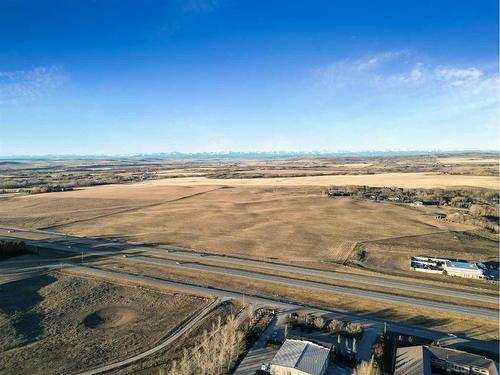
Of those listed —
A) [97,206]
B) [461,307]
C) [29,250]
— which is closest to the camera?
[461,307]

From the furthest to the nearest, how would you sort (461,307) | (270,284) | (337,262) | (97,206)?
1. (97,206)
2. (337,262)
3. (270,284)
4. (461,307)

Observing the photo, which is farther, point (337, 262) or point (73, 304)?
point (337, 262)

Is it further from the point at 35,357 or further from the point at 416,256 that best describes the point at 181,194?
the point at 35,357

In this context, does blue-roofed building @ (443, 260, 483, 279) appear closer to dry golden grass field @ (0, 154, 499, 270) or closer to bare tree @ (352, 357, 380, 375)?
dry golden grass field @ (0, 154, 499, 270)

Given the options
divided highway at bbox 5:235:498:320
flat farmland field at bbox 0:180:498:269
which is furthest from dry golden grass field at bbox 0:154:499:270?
divided highway at bbox 5:235:498:320

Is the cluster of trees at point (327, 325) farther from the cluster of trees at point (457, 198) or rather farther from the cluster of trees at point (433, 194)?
the cluster of trees at point (433, 194)

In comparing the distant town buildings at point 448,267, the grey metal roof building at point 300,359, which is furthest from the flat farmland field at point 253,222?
the grey metal roof building at point 300,359

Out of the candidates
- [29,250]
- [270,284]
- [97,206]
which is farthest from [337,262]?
[97,206]
